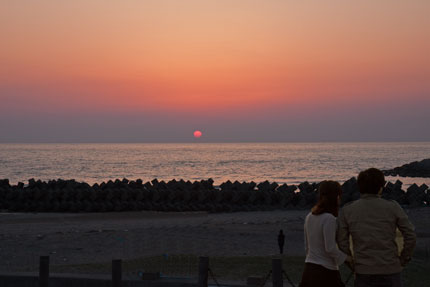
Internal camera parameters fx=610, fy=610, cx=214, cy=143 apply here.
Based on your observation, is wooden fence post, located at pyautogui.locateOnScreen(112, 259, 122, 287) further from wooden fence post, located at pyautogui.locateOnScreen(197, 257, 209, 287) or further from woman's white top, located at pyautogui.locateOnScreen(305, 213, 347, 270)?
woman's white top, located at pyautogui.locateOnScreen(305, 213, 347, 270)

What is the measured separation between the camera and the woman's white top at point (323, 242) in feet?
18.5

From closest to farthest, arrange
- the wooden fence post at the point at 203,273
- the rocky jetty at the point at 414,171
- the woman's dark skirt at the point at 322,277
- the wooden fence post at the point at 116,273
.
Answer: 1. the woman's dark skirt at the point at 322,277
2. the wooden fence post at the point at 203,273
3. the wooden fence post at the point at 116,273
4. the rocky jetty at the point at 414,171

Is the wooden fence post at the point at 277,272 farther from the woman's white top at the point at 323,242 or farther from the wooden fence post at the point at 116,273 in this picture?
the woman's white top at the point at 323,242

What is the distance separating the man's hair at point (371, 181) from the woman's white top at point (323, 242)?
1.36ft

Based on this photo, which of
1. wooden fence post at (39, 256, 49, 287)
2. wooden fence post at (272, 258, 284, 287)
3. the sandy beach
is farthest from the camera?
the sandy beach

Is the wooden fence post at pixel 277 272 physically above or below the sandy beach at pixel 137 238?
above

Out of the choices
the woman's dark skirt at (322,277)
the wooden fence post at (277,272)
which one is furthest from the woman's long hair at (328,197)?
the wooden fence post at (277,272)

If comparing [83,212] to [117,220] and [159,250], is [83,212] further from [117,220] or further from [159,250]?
[159,250]

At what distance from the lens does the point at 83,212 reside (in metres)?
32.9

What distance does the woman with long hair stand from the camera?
565 cm

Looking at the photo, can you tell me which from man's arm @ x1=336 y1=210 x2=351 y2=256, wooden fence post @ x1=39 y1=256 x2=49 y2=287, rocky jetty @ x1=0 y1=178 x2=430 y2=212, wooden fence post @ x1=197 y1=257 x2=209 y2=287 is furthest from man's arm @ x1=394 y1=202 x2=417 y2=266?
rocky jetty @ x1=0 y1=178 x2=430 y2=212

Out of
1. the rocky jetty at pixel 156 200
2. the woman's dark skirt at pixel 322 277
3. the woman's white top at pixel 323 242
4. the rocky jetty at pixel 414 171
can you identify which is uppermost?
the woman's white top at pixel 323 242

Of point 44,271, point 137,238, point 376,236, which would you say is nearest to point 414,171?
point 137,238

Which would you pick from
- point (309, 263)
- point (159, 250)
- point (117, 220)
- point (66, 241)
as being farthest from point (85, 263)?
point (117, 220)
